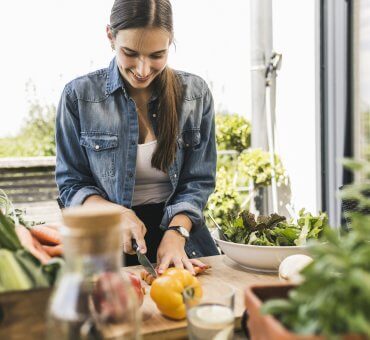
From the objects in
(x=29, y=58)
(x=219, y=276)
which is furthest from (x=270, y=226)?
(x=29, y=58)

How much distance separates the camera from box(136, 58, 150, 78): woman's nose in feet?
4.96

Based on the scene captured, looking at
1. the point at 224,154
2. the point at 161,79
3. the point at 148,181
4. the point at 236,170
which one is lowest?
the point at 236,170

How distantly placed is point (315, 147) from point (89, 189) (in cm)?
207

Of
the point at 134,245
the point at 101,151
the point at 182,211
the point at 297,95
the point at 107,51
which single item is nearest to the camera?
the point at 134,245

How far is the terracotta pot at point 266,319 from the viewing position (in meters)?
0.52

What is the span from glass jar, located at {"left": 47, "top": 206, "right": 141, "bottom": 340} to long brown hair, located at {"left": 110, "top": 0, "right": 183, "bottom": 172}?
1.03 metres

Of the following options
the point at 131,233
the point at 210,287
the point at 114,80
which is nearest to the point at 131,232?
the point at 131,233

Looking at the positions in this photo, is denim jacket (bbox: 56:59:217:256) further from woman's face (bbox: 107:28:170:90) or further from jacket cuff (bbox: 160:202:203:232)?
woman's face (bbox: 107:28:170:90)

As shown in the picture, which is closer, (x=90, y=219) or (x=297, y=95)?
(x=90, y=219)

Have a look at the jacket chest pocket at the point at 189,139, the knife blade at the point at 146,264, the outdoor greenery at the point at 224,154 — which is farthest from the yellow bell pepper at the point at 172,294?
the outdoor greenery at the point at 224,154

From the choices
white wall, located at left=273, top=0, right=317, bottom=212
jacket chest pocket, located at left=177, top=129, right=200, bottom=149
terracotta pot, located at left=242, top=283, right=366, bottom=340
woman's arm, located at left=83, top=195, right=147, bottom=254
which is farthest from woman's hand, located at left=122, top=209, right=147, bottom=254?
white wall, located at left=273, top=0, right=317, bottom=212

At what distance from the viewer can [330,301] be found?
52cm

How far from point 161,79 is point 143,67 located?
10.5 inches

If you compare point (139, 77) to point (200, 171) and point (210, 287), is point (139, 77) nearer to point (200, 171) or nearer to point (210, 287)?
A: point (200, 171)
